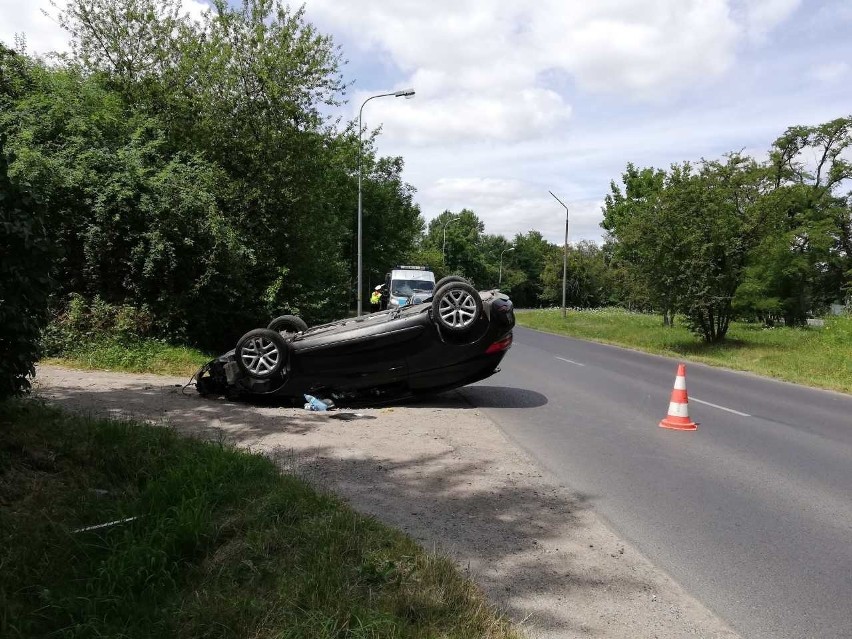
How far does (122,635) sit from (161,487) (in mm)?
1563

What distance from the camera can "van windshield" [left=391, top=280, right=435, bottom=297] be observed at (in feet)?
92.7

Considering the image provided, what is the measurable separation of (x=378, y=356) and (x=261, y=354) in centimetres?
160

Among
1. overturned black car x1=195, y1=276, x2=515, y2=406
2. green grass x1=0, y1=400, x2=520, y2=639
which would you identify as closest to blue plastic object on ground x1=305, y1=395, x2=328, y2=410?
overturned black car x1=195, y1=276, x2=515, y2=406

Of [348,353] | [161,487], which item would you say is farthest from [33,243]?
[348,353]

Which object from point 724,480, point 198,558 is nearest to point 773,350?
point 724,480

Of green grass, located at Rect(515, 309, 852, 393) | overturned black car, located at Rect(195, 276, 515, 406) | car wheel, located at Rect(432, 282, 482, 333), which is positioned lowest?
green grass, located at Rect(515, 309, 852, 393)

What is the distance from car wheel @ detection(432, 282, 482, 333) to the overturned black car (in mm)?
14

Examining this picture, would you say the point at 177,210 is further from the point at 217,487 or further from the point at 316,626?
the point at 316,626

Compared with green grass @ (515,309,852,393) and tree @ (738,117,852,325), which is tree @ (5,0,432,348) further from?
tree @ (738,117,852,325)

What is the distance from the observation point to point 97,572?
3.58 metres

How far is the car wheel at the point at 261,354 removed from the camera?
29.9ft

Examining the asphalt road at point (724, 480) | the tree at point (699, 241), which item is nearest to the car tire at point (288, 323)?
the asphalt road at point (724, 480)

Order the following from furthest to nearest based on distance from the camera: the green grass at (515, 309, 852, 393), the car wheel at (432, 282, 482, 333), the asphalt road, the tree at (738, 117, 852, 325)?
1. the tree at (738, 117, 852, 325)
2. the green grass at (515, 309, 852, 393)
3. the car wheel at (432, 282, 482, 333)
4. the asphalt road

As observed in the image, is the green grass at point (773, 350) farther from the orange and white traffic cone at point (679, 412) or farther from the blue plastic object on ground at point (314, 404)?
the blue plastic object on ground at point (314, 404)
